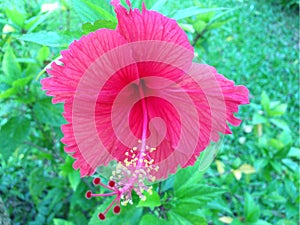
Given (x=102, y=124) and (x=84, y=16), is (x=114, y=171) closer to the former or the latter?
(x=102, y=124)

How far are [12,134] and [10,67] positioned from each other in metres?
0.27

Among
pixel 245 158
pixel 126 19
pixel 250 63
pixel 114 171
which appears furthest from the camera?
pixel 250 63

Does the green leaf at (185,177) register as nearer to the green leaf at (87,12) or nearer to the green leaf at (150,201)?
the green leaf at (150,201)

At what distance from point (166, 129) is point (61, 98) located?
0.81 feet

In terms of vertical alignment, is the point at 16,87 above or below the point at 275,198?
above

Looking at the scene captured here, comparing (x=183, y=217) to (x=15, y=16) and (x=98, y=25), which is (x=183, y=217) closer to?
(x=98, y=25)

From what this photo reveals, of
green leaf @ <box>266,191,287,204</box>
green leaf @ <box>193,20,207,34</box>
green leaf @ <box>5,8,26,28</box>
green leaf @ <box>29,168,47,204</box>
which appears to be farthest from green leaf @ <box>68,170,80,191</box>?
green leaf @ <box>266,191,287,204</box>

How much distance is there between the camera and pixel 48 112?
4.63ft

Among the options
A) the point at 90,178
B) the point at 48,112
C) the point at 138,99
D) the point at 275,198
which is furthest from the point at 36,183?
the point at 275,198

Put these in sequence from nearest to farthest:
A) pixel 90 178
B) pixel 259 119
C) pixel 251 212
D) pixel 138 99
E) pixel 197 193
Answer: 1. pixel 138 99
2. pixel 197 193
3. pixel 251 212
4. pixel 90 178
5. pixel 259 119

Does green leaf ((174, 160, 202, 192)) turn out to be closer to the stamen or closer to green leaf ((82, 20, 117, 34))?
the stamen

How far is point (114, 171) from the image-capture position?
802 millimetres

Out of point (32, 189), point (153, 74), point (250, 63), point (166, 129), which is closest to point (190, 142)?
point (166, 129)

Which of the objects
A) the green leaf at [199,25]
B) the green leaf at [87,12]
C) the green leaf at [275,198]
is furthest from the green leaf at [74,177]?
the green leaf at [275,198]
